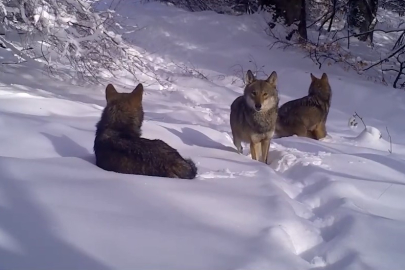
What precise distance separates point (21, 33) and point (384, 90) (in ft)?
30.2

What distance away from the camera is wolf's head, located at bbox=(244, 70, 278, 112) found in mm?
6789

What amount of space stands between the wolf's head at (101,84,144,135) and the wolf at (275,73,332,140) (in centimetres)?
383

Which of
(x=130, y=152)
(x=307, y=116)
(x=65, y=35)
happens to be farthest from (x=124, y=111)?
(x=307, y=116)

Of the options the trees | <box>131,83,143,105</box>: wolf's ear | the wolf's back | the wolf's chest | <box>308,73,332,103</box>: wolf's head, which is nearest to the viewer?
the wolf's back


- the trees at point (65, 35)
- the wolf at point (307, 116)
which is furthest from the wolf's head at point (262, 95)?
the trees at point (65, 35)

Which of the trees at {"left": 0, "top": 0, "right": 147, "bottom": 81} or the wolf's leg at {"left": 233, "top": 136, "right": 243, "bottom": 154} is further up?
the trees at {"left": 0, "top": 0, "right": 147, "bottom": 81}

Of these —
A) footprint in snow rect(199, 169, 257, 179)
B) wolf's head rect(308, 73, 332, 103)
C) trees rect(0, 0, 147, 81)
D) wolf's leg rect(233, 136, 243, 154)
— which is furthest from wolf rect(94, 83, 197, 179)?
wolf's head rect(308, 73, 332, 103)

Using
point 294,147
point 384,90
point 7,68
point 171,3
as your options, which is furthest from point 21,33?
point 171,3

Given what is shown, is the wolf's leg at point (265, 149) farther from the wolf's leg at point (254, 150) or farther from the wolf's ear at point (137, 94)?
the wolf's ear at point (137, 94)

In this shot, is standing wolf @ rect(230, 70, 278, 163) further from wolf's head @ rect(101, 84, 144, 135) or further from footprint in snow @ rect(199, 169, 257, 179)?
wolf's head @ rect(101, 84, 144, 135)

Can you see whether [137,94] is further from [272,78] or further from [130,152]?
[272,78]

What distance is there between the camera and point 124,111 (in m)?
5.22

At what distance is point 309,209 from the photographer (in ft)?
14.0

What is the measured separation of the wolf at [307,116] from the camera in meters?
8.21
